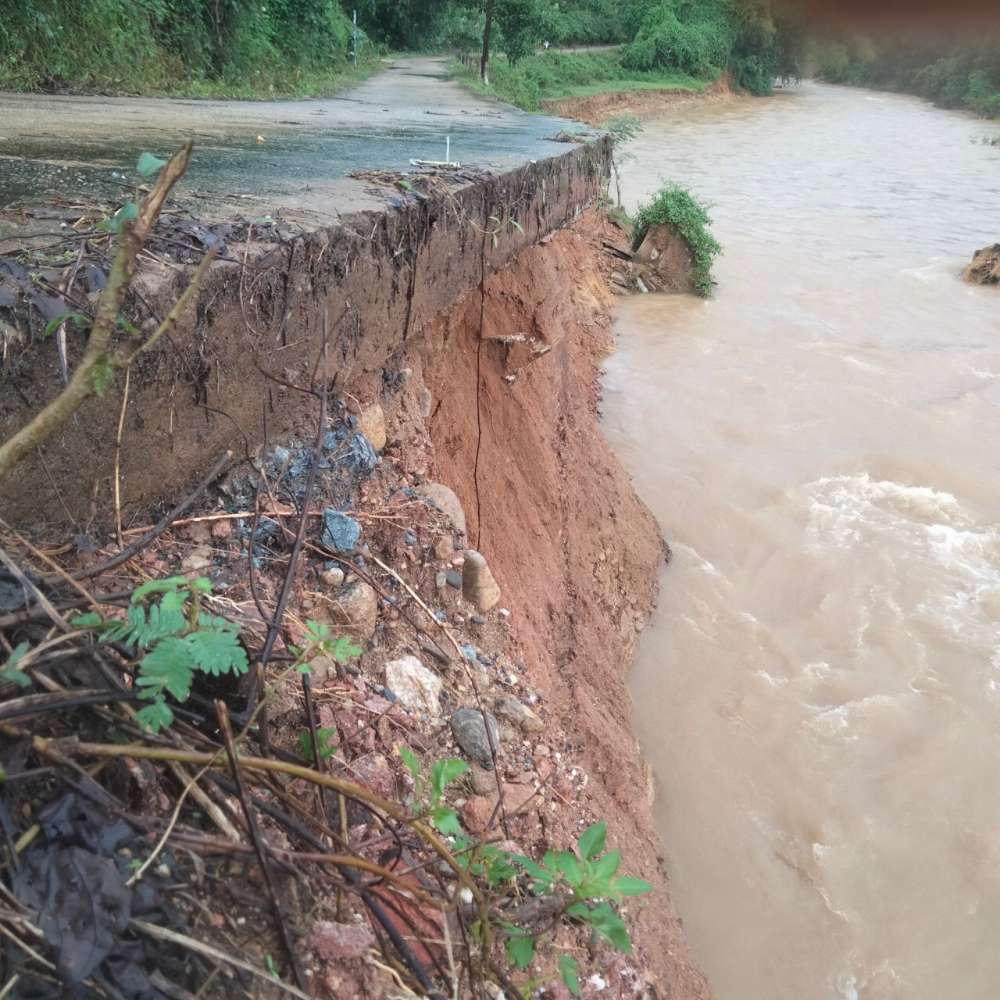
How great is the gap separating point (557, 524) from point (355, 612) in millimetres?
2251

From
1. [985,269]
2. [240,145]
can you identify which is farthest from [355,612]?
[985,269]

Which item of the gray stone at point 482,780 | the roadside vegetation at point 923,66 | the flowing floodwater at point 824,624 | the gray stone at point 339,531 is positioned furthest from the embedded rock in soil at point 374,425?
the roadside vegetation at point 923,66

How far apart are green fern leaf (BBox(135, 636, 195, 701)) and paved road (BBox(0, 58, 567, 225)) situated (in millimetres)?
1569

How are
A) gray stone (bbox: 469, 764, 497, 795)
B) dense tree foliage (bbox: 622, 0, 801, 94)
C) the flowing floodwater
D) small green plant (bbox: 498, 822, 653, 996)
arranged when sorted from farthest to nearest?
dense tree foliage (bbox: 622, 0, 801, 94)
the flowing floodwater
gray stone (bbox: 469, 764, 497, 795)
small green plant (bbox: 498, 822, 653, 996)

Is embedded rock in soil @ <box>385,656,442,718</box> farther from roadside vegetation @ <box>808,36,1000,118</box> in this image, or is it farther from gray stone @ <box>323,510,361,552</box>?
roadside vegetation @ <box>808,36,1000,118</box>

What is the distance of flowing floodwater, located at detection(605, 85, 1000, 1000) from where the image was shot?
3275 mm

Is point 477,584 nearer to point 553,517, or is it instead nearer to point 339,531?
point 339,531

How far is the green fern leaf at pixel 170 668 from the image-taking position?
1101mm

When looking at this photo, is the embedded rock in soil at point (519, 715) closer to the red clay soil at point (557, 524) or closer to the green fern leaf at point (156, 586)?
the red clay soil at point (557, 524)

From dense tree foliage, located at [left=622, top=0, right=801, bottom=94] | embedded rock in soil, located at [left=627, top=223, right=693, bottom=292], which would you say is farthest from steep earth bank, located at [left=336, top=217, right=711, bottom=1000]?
dense tree foliage, located at [left=622, top=0, right=801, bottom=94]

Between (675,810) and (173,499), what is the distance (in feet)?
9.09

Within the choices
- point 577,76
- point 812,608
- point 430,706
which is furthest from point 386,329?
point 577,76

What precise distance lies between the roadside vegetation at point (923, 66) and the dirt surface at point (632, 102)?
11.9m

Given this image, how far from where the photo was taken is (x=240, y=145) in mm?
3961
